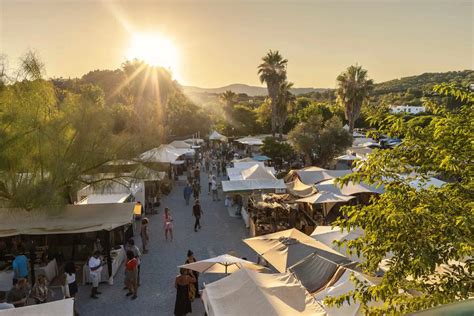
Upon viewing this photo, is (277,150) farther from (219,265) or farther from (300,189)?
(219,265)

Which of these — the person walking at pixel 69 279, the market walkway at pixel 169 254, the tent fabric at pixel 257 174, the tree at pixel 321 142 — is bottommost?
the market walkway at pixel 169 254

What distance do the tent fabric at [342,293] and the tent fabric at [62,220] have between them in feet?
21.4

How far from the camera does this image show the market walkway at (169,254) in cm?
993

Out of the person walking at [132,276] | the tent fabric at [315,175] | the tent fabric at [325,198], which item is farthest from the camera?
the tent fabric at [315,175]

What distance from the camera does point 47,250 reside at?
1242 centimetres

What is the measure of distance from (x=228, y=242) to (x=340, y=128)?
17826 mm

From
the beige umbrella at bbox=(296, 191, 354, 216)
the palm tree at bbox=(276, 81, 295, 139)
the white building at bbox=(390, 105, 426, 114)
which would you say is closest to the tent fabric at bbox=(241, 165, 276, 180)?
the beige umbrella at bbox=(296, 191, 354, 216)

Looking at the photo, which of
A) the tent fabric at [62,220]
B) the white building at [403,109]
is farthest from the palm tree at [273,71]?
the tent fabric at [62,220]

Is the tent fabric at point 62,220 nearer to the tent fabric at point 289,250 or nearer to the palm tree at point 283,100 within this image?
the tent fabric at point 289,250

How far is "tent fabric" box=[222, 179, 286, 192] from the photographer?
1808 centimetres

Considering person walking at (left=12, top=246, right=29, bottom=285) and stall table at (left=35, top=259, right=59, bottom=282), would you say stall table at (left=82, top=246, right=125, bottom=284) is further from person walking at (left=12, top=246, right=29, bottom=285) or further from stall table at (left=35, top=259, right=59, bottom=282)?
person walking at (left=12, top=246, right=29, bottom=285)

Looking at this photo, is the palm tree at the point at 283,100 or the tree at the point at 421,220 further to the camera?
the palm tree at the point at 283,100

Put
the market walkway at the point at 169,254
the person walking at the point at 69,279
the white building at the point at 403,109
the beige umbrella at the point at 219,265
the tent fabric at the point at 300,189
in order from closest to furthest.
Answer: the white building at the point at 403,109
the beige umbrella at the point at 219,265
the person walking at the point at 69,279
the market walkway at the point at 169,254
the tent fabric at the point at 300,189

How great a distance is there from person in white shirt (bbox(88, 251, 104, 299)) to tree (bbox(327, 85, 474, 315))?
7.81 metres
